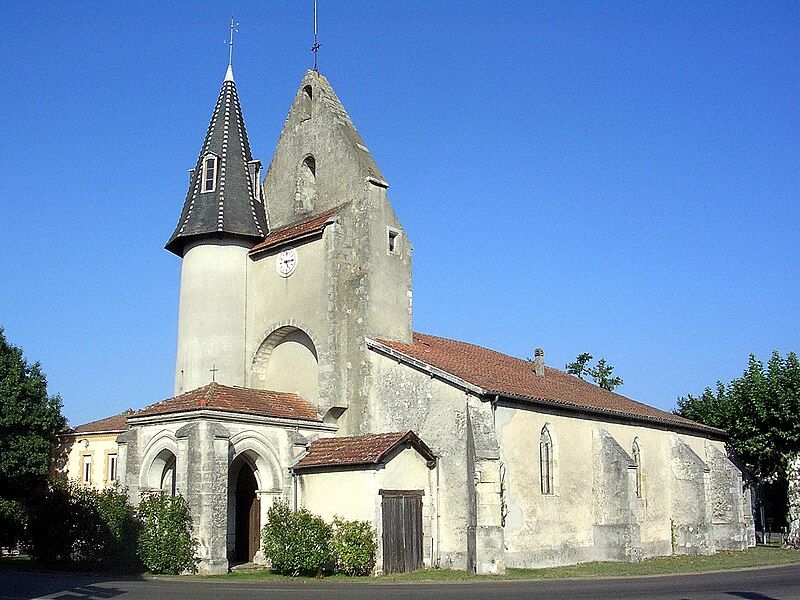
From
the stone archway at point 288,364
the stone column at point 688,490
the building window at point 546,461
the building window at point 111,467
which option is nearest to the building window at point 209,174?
Result: the stone archway at point 288,364

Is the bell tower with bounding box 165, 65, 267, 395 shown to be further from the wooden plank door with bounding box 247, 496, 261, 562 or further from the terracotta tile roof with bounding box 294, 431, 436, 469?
the terracotta tile roof with bounding box 294, 431, 436, 469

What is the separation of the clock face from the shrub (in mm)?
9483

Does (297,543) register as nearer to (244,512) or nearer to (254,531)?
(254,531)

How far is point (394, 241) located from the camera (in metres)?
30.4

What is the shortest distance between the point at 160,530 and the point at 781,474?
30.9 meters

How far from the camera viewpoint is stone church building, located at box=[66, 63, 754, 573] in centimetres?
2520

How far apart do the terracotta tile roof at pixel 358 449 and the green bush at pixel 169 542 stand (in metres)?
3.97

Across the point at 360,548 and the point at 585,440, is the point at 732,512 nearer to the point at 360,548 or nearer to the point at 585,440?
the point at 585,440

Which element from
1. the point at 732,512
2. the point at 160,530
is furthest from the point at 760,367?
the point at 160,530

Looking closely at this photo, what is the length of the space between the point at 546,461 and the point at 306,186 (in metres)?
13.7

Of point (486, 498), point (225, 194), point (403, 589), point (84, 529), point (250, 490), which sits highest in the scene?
point (225, 194)

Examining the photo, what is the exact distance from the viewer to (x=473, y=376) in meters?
26.8

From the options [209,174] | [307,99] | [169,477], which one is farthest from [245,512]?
[307,99]

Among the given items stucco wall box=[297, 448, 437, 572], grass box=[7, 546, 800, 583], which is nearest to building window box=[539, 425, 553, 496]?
grass box=[7, 546, 800, 583]
